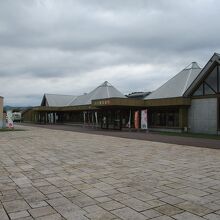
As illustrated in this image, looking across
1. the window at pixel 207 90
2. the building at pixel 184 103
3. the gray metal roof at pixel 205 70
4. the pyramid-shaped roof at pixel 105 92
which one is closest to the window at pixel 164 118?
the building at pixel 184 103

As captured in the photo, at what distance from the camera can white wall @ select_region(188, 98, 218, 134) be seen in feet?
73.7

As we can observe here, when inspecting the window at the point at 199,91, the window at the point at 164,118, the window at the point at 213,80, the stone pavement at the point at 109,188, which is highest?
the window at the point at 213,80

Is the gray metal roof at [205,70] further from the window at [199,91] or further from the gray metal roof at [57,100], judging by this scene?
the gray metal roof at [57,100]

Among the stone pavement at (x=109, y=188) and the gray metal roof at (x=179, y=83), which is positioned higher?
the gray metal roof at (x=179, y=83)

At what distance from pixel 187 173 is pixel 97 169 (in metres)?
2.39

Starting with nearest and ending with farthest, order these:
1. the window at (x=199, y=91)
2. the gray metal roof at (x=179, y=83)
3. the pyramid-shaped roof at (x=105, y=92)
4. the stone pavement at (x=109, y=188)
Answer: the stone pavement at (x=109, y=188), the window at (x=199, y=91), the gray metal roof at (x=179, y=83), the pyramid-shaped roof at (x=105, y=92)

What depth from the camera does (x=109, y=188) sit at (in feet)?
19.7

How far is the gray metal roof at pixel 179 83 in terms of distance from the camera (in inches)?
1123

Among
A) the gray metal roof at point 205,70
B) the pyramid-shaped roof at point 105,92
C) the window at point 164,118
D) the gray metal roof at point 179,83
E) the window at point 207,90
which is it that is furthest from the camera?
the pyramid-shaped roof at point 105,92

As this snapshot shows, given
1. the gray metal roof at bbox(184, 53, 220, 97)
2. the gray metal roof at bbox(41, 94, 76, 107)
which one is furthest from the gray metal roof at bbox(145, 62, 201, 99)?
the gray metal roof at bbox(41, 94, 76, 107)

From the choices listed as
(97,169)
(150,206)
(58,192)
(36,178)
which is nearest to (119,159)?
(97,169)

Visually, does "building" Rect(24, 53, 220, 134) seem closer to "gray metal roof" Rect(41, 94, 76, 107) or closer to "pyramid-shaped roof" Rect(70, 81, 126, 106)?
"pyramid-shaped roof" Rect(70, 81, 126, 106)

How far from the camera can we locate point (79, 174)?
7402 millimetres

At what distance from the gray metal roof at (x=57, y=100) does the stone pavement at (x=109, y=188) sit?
152 feet
